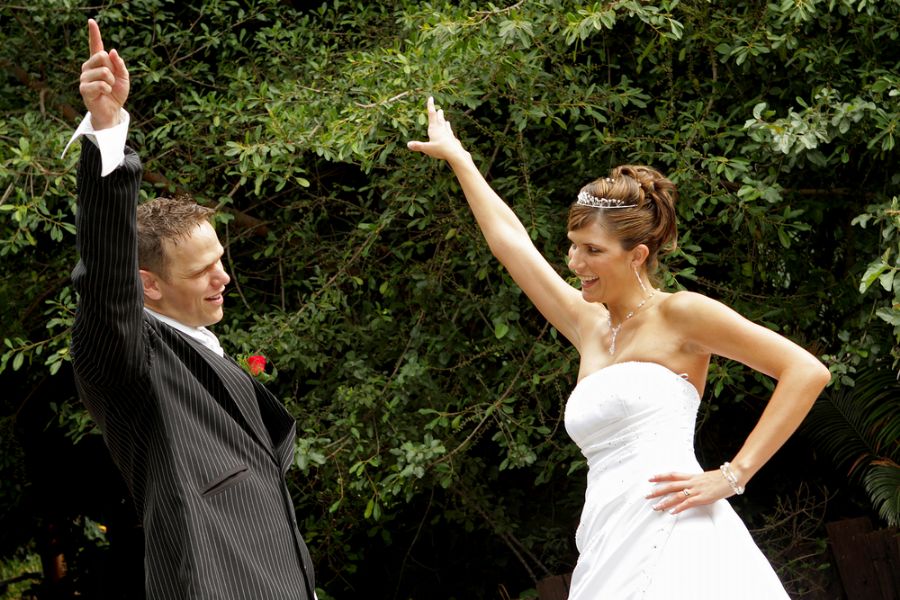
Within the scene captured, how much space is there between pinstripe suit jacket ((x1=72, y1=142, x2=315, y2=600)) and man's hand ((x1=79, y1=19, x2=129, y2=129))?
0.07 m

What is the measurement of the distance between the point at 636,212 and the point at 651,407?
0.54 meters

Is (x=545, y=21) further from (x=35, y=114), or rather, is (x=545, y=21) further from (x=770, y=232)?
(x=35, y=114)

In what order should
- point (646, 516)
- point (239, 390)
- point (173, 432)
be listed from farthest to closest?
point (646, 516) < point (239, 390) < point (173, 432)

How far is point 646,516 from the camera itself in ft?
9.79

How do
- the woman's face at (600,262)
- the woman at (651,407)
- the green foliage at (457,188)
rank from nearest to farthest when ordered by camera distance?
the woman at (651,407) < the woman's face at (600,262) < the green foliage at (457,188)

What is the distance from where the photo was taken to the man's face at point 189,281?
2.45 metres

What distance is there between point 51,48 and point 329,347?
88.8 inches

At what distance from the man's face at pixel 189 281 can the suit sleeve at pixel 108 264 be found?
27cm

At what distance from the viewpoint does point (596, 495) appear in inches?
123

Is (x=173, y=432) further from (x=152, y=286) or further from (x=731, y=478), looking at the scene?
(x=731, y=478)

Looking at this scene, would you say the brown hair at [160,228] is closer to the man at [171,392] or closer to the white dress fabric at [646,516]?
the man at [171,392]

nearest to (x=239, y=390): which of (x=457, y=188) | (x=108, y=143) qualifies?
(x=108, y=143)

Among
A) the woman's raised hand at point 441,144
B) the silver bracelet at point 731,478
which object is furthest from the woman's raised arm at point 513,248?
the silver bracelet at point 731,478

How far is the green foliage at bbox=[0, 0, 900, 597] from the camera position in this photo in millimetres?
4512
